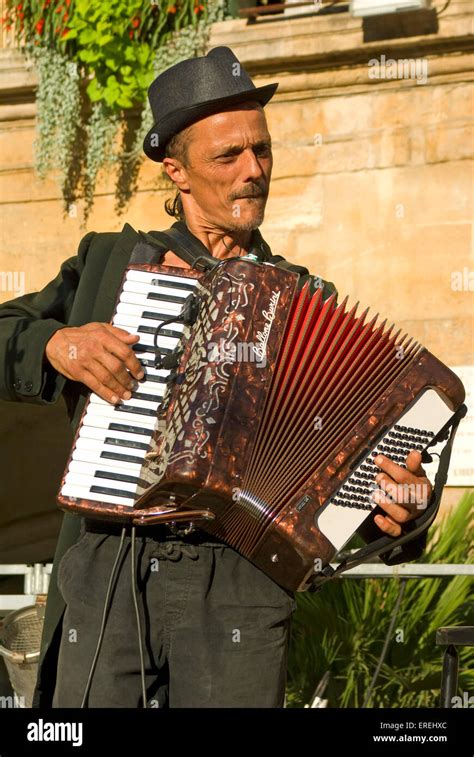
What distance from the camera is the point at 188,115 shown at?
2934 millimetres

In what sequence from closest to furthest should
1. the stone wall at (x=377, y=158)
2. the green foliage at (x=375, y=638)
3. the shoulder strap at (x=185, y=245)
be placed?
the shoulder strap at (x=185, y=245), the green foliage at (x=375, y=638), the stone wall at (x=377, y=158)

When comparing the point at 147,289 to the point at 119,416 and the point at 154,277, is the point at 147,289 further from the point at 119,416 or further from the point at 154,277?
the point at 119,416

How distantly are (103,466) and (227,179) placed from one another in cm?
71

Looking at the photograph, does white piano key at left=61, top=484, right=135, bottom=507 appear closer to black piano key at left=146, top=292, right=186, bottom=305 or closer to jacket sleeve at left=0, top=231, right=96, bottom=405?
jacket sleeve at left=0, top=231, right=96, bottom=405

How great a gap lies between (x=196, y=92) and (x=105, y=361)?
2.36ft

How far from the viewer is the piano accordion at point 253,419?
2535 millimetres

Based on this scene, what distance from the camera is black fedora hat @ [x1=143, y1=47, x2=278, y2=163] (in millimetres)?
2908

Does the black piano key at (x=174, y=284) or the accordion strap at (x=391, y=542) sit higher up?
the black piano key at (x=174, y=284)

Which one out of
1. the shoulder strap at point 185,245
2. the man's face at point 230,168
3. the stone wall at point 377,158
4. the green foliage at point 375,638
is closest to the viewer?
the shoulder strap at point 185,245

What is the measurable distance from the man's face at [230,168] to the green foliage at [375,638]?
2.79m

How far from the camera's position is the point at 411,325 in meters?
6.70

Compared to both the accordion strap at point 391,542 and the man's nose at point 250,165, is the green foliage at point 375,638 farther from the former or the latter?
the man's nose at point 250,165

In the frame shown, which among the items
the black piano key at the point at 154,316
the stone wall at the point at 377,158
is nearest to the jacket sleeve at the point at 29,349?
the black piano key at the point at 154,316
